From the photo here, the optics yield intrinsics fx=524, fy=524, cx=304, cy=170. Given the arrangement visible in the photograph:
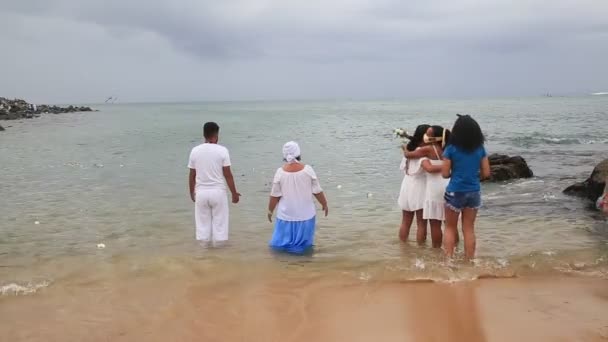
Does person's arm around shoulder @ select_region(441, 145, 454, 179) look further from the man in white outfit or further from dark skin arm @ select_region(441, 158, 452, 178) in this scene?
the man in white outfit

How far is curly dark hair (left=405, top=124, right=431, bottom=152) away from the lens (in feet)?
22.1

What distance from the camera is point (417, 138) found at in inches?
267

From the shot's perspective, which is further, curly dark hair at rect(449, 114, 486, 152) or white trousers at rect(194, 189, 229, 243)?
white trousers at rect(194, 189, 229, 243)

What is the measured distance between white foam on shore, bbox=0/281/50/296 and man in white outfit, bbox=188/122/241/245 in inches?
82.2

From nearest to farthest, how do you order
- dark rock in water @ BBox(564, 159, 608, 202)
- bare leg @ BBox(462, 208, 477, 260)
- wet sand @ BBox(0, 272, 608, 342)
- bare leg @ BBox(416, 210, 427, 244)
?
wet sand @ BBox(0, 272, 608, 342)
bare leg @ BBox(462, 208, 477, 260)
bare leg @ BBox(416, 210, 427, 244)
dark rock in water @ BBox(564, 159, 608, 202)

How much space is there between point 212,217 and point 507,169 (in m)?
9.43

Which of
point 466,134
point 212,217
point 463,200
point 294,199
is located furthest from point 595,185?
point 212,217

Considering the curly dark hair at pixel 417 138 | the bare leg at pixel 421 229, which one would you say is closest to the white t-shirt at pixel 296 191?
the curly dark hair at pixel 417 138

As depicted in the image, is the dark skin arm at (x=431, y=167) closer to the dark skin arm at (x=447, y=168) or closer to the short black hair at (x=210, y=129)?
the dark skin arm at (x=447, y=168)

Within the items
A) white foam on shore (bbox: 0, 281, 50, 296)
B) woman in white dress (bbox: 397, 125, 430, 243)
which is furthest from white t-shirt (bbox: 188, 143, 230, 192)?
woman in white dress (bbox: 397, 125, 430, 243)

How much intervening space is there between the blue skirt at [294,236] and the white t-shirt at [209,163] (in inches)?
40.8

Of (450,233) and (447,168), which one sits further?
(450,233)

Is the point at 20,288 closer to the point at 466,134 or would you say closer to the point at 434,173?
the point at 434,173

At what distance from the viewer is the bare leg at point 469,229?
625 centimetres
